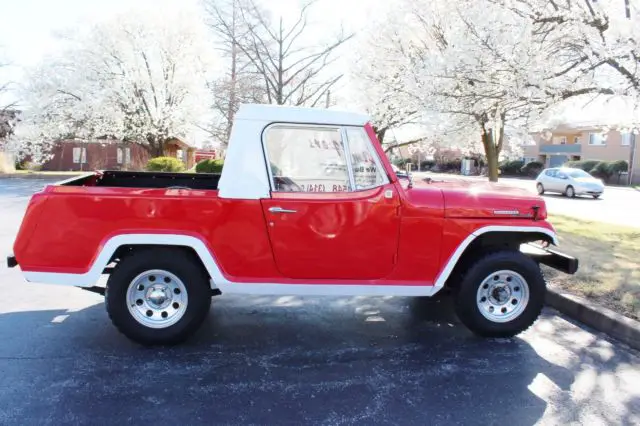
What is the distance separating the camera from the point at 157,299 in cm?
399

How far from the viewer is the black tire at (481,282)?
416cm

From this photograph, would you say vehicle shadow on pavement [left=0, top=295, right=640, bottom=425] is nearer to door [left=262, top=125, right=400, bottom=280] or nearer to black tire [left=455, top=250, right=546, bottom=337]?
black tire [left=455, top=250, right=546, bottom=337]

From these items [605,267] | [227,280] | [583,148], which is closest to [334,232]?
[227,280]

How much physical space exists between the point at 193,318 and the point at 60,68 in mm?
26323

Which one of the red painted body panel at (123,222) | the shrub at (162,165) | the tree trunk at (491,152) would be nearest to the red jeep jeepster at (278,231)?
the red painted body panel at (123,222)

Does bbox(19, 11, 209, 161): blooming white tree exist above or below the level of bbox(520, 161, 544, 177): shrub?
above

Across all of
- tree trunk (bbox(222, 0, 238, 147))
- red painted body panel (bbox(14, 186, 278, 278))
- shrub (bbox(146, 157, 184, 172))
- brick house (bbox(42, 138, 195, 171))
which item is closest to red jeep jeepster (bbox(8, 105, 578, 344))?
red painted body panel (bbox(14, 186, 278, 278))

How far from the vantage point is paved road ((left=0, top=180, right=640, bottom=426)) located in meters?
2.98

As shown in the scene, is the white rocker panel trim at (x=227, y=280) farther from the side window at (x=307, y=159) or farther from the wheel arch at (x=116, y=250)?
the side window at (x=307, y=159)

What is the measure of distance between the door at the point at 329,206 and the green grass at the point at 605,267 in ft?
8.96

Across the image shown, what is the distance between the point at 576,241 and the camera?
8625 millimetres

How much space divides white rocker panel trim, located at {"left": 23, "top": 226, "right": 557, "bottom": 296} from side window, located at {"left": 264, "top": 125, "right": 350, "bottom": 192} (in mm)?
833

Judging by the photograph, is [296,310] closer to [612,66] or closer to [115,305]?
[115,305]

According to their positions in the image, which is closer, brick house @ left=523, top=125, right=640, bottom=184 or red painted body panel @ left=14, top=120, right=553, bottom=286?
red painted body panel @ left=14, top=120, right=553, bottom=286
